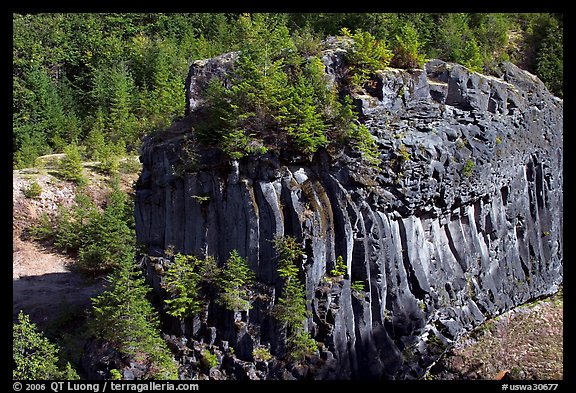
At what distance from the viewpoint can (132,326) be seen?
1550 cm

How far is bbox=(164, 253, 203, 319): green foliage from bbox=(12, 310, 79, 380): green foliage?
11.0 feet

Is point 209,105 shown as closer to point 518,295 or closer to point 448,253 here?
point 448,253

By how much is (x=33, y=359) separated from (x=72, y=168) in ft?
65.9

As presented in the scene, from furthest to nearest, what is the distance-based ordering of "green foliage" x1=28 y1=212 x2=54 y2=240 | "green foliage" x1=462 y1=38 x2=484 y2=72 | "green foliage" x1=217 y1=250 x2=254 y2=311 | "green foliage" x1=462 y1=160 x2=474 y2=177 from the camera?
"green foliage" x1=28 y1=212 x2=54 y2=240 → "green foliage" x1=462 y1=38 x2=484 y2=72 → "green foliage" x1=462 y1=160 x2=474 y2=177 → "green foliage" x1=217 y1=250 x2=254 y2=311

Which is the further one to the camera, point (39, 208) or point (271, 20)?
point (271, 20)

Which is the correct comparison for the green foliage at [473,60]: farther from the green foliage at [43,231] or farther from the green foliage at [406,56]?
the green foliage at [43,231]

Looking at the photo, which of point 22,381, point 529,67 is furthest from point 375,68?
point 529,67

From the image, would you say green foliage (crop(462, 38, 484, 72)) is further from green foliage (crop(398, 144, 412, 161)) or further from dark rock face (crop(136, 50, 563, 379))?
green foliage (crop(398, 144, 412, 161))

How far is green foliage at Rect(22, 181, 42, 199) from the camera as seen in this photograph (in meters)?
32.0

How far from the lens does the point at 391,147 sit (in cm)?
1739

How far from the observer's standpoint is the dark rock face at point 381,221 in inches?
628

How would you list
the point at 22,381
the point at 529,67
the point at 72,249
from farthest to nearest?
the point at 529,67, the point at 72,249, the point at 22,381

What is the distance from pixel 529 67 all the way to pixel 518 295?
23.8 meters

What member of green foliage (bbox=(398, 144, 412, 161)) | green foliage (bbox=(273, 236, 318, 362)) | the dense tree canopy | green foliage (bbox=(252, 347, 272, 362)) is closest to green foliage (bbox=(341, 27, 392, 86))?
green foliage (bbox=(398, 144, 412, 161))
